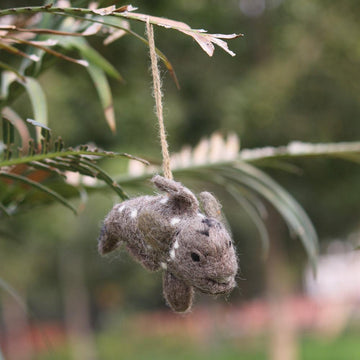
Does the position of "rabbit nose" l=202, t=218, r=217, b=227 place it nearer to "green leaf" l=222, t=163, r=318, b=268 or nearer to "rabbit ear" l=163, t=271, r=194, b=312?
"rabbit ear" l=163, t=271, r=194, b=312

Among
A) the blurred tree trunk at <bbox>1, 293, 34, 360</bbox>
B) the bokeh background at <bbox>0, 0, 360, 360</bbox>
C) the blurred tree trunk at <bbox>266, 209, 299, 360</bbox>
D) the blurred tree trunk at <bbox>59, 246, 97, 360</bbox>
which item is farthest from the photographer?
the blurred tree trunk at <bbox>1, 293, 34, 360</bbox>

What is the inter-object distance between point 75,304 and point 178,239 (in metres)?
7.81

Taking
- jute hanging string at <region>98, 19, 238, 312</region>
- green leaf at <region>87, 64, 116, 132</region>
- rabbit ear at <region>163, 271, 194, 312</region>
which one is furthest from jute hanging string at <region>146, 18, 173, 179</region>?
green leaf at <region>87, 64, 116, 132</region>

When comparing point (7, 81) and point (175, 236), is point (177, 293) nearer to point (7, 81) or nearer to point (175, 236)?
point (175, 236)

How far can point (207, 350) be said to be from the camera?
23.1 feet

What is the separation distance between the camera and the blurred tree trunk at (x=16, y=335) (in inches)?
289

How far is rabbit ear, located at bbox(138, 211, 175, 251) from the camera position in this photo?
58 cm

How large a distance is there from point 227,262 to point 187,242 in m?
0.04

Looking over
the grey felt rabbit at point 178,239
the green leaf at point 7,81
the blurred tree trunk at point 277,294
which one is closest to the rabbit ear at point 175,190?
the grey felt rabbit at point 178,239

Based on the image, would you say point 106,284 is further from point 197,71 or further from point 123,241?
point 123,241

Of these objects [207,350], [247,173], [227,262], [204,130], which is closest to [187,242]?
[227,262]

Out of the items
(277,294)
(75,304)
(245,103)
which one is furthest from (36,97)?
(75,304)

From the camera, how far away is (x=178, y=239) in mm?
558

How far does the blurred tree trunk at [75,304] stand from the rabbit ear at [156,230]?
5.57 meters
